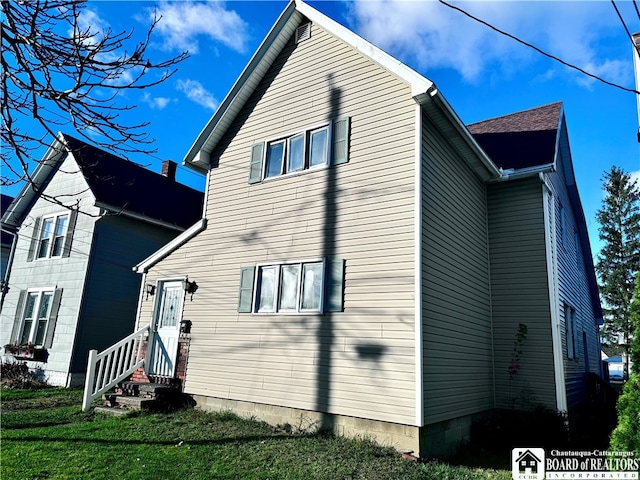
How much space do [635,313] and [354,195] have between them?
15.3 ft

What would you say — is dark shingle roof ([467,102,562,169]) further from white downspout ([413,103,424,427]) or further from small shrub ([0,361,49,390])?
small shrub ([0,361,49,390])

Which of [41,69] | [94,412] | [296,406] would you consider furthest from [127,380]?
[41,69]

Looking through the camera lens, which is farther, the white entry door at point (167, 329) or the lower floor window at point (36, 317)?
the lower floor window at point (36, 317)

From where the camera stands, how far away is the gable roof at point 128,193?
15.0 m

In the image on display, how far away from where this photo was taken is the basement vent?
9.85 meters

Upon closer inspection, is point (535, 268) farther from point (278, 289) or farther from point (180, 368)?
point (180, 368)

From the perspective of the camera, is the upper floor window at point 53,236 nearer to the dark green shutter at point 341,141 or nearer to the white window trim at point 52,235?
the white window trim at point 52,235

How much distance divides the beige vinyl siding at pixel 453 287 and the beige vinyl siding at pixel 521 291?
290 mm

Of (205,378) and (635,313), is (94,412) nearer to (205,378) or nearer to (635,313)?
(205,378)

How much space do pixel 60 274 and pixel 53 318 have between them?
1.49 m

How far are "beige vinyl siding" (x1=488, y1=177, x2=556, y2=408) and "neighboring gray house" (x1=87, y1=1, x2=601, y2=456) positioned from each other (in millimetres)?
32

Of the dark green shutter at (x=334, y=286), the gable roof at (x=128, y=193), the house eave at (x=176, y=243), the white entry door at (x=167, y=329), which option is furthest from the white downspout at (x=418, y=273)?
the gable roof at (x=128, y=193)

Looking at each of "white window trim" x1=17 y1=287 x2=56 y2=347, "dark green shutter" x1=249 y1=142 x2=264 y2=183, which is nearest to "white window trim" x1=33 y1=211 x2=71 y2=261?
"white window trim" x1=17 y1=287 x2=56 y2=347

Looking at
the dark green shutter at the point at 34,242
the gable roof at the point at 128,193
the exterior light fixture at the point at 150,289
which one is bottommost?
the exterior light fixture at the point at 150,289
